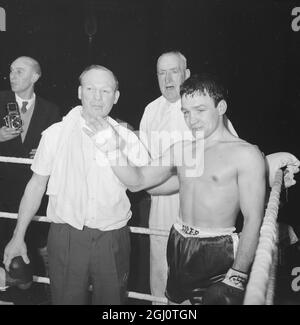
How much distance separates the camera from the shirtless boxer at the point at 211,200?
1.43 metres

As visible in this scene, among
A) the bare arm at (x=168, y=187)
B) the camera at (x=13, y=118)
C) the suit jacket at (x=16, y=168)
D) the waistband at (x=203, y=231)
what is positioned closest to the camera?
the waistband at (x=203, y=231)

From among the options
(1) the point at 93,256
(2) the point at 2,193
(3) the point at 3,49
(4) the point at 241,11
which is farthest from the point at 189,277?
(4) the point at 241,11

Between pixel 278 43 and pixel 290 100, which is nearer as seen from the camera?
pixel 278 43

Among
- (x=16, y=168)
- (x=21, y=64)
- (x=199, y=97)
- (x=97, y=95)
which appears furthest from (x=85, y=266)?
(x=21, y=64)

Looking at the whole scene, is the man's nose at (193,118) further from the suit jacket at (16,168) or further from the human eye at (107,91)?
the suit jacket at (16,168)

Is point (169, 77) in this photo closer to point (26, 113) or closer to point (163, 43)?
point (26, 113)

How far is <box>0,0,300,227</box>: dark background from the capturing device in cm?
545

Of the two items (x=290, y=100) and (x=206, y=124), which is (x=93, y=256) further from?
(x=290, y=100)

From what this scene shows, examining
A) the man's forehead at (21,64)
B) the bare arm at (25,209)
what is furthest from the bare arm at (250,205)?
the man's forehead at (21,64)

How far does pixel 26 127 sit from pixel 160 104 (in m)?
0.87

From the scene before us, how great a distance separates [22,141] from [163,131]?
89 centimetres

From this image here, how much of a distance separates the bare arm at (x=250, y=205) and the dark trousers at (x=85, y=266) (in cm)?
53

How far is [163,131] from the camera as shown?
2.41 m
